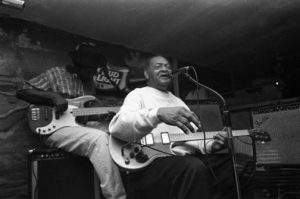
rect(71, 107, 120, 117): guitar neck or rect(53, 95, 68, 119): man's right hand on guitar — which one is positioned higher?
rect(53, 95, 68, 119): man's right hand on guitar

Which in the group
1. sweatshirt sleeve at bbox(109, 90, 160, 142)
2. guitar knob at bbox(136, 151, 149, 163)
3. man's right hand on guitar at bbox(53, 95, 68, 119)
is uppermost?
→ man's right hand on guitar at bbox(53, 95, 68, 119)

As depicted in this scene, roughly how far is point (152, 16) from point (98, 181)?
177cm

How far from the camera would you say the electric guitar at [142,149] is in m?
1.65

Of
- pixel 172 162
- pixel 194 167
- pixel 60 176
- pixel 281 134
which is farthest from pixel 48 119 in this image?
pixel 281 134

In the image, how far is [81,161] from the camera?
196 cm

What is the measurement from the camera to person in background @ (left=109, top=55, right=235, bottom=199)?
4.58 feet

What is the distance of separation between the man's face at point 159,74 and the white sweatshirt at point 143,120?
0.09m

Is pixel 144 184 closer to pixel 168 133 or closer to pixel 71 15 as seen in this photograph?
pixel 168 133

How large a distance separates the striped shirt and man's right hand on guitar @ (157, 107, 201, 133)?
1462 mm

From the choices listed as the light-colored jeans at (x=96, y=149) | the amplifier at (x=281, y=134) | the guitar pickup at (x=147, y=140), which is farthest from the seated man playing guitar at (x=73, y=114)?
the amplifier at (x=281, y=134)

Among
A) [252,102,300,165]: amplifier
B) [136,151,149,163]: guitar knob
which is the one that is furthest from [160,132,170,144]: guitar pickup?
[252,102,300,165]: amplifier

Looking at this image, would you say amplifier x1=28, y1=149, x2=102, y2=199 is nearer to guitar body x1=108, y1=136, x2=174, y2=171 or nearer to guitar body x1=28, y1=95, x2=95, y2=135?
guitar body x1=28, y1=95, x2=95, y2=135

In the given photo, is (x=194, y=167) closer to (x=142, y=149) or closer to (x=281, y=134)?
(x=142, y=149)

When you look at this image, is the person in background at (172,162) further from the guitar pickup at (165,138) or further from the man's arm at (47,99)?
the man's arm at (47,99)
